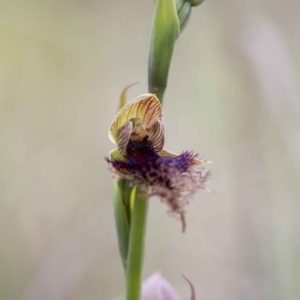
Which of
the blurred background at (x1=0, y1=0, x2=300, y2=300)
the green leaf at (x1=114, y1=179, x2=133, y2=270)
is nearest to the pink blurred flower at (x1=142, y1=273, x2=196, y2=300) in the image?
the green leaf at (x1=114, y1=179, x2=133, y2=270)

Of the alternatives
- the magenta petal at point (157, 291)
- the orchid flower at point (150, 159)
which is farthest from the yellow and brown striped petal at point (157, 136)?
the magenta petal at point (157, 291)

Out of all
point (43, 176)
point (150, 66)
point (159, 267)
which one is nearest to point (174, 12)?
point (150, 66)

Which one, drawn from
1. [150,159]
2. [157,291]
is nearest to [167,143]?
[157,291]

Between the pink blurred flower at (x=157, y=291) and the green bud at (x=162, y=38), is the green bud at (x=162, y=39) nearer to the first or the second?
the green bud at (x=162, y=38)

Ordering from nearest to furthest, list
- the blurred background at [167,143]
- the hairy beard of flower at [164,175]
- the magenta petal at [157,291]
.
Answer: the hairy beard of flower at [164,175] < the magenta petal at [157,291] < the blurred background at [167,143]

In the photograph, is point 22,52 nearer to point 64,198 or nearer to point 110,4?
point 110,4
